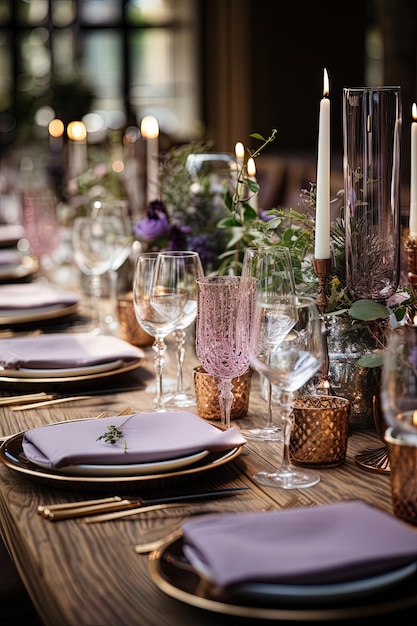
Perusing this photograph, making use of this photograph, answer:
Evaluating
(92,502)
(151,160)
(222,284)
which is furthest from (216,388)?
(151,160)

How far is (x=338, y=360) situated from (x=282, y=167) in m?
5.02

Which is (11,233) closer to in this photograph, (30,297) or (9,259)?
(9,259)

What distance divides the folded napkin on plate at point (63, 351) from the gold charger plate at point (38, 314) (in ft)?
1.00

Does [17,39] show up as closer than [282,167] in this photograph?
No

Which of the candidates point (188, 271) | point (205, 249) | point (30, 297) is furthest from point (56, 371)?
point (30, 297)

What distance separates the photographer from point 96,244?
219 centimetres

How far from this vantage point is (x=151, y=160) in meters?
2.33

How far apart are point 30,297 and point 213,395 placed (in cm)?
99

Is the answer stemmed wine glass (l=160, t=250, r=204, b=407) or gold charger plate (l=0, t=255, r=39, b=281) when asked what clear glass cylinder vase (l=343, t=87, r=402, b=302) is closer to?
stemmed wine glass (l=160, t=250, r=204, b=407)

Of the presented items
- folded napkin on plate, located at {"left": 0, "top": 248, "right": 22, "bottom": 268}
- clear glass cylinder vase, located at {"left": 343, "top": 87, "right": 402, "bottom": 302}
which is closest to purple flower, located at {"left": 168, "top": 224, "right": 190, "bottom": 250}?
clear glass cylinder vase, located at {"left": 343, "top": 87, "right": 402, "bottom": 302}

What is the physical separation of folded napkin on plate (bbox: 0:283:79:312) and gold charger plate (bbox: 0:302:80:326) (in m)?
0.01

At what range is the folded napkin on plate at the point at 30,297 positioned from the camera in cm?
229

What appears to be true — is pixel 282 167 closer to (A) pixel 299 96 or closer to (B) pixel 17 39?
(A) pixel 299 96

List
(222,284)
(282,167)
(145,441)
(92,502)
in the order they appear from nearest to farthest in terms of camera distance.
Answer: (92,502) → (145,441) → (222,284) → (282,167)
